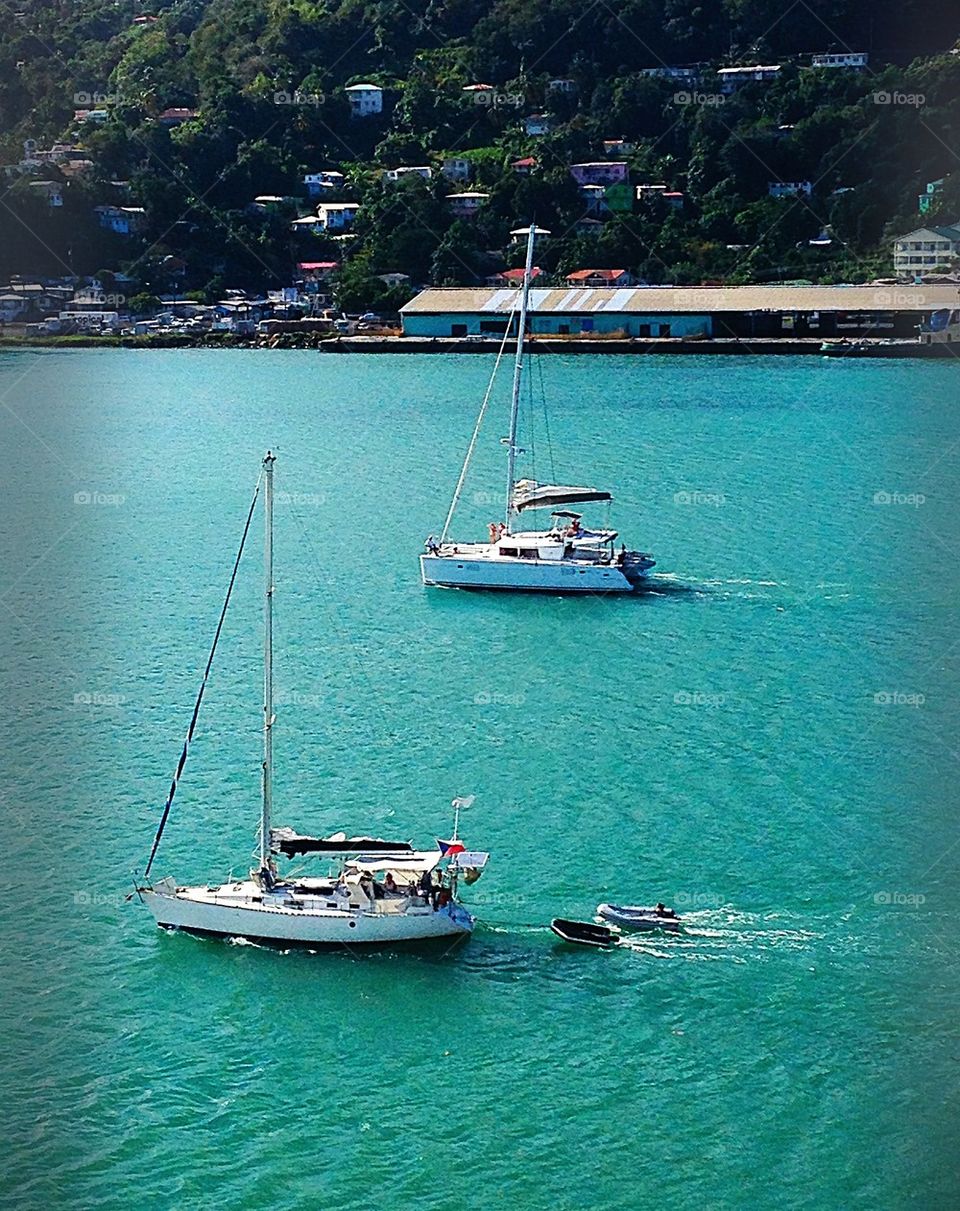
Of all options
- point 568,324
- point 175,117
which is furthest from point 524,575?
point 175,117

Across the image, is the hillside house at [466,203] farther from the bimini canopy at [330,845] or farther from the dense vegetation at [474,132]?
the bimini canopy at [330,845]

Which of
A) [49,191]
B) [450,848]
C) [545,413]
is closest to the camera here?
[450,848]

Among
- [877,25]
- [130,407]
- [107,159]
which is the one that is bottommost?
[130,407]

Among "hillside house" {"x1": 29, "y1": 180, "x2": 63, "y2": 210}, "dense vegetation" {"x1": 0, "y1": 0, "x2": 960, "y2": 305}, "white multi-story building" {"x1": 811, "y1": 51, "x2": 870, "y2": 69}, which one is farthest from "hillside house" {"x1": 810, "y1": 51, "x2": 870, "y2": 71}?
"hillside house" {"x1": 29, "y1": 180, "x2": 63, "y2": 210}

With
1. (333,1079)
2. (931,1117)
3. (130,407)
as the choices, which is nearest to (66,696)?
(333,1079)

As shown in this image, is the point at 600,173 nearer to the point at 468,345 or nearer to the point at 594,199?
the point at 594,199

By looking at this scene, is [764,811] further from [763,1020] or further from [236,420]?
[236,420]

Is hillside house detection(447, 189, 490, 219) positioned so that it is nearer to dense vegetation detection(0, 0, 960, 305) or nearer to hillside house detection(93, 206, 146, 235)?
dense vegetation detection(0, 0, 960, 305)
